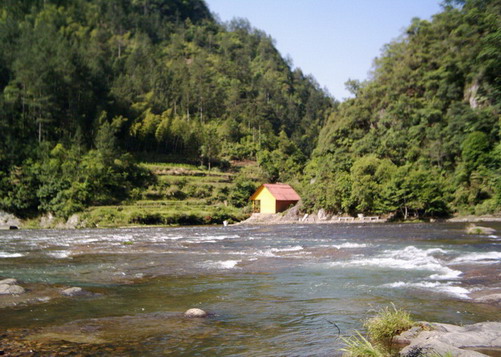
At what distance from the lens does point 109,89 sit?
8819cm

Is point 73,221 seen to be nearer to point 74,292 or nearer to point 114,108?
point 114,108

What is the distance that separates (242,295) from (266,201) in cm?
5176

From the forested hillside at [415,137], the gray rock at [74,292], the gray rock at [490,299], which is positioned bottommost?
the gray rock at [74,292]

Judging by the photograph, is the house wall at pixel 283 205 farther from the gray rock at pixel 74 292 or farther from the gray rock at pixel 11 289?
the gray rock at pixel 11 289

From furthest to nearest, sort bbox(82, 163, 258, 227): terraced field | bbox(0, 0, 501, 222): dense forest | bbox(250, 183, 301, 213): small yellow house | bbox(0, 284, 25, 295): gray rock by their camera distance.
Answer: bbox(250, 183, 301, 213): small yellow house < bbox(82, 163, 258, 227): terraced field < bbox(0, 0, 501, 222): dense forest < bbox(0, 284, 25, 295): gray rock

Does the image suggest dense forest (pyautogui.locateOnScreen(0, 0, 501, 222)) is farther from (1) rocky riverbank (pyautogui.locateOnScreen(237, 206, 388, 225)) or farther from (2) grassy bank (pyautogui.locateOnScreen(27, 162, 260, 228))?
(2) grassy bank (pyautogui.locateOnScreen(27, 162, 260, 228))

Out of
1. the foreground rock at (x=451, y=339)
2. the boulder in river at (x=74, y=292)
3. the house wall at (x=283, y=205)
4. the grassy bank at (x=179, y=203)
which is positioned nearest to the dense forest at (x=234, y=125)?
the grassy bank at (x=179, y=203)

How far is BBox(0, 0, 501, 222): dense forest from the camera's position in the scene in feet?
167

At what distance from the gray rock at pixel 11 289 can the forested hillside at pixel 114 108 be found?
45.6m

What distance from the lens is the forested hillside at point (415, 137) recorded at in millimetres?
49875

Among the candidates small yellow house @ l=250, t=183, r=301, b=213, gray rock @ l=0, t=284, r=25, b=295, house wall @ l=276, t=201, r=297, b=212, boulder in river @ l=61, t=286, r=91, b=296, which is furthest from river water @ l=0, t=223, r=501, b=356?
house wall @ l=276, t=201, r=297, b=212

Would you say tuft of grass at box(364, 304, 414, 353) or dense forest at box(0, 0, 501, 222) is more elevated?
dense forest at box(0, 0, 501, 222)

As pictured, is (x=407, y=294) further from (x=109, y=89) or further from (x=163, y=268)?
(x=109, y=89)

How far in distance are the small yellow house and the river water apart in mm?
40045
